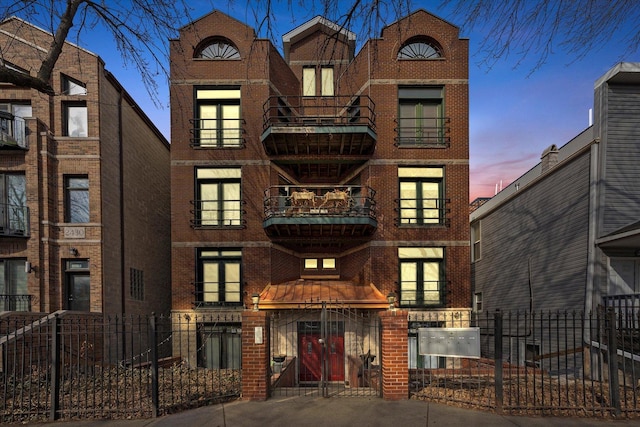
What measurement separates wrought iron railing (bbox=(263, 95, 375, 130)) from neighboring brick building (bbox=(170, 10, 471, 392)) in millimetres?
118

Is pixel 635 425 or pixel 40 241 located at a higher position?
pixel 40 241

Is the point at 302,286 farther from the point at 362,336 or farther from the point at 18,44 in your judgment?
the point at 18,44

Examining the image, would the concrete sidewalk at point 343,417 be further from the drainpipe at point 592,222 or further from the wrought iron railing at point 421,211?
the wrought iron railing at point 421,211

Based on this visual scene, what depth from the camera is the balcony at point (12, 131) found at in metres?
13.9

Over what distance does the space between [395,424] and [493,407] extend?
2.25 m

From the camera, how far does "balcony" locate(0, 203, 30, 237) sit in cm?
1406

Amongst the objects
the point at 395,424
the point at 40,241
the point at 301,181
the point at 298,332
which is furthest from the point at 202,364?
the point at 395,424

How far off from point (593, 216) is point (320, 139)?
9.99 metres

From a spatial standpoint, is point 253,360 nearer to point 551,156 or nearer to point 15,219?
point 15,219

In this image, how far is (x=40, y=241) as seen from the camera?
1416 cm

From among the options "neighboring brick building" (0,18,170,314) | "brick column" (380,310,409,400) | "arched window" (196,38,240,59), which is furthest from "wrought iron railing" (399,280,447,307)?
"arched window" (196,38,240,59)

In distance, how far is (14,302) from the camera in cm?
1406

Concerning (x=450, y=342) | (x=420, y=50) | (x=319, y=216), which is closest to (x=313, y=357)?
(x=319, y=216)

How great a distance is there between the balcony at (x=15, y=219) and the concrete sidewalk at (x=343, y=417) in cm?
959
